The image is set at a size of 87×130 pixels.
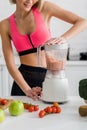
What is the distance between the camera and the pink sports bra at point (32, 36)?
176 cm

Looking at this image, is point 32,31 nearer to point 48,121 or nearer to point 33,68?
point 33,68

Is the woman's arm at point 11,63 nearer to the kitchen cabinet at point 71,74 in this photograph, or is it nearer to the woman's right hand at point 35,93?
the woman's right hand at point 35,93

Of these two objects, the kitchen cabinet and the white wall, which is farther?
the white wall

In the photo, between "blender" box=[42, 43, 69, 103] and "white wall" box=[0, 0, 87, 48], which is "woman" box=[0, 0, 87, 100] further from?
"white wall" box=[0, 0, 87, 48]

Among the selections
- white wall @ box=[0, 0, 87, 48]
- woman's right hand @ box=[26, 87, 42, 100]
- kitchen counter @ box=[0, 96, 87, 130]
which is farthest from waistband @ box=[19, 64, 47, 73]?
white wall @ box=[0, 0, 87, 48]

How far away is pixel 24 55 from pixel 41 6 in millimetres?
307

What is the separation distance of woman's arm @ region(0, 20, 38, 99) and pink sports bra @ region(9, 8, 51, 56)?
4 centimetres

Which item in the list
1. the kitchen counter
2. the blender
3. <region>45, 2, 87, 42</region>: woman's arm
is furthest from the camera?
<region>45, 2, 87, 42</region>: woman's arm

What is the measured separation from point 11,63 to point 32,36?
0.69ft

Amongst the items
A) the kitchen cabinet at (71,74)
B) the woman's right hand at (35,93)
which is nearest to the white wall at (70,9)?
the kitchen cabinet at (71,74)

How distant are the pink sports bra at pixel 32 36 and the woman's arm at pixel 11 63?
0.14 feet

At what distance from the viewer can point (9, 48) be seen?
5.62 feet

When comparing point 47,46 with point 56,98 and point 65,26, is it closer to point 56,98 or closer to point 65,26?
point 56,98

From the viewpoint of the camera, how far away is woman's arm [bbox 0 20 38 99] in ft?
5.13
